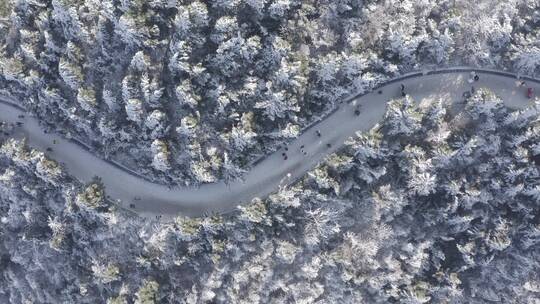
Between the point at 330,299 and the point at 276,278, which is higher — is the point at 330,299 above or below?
below

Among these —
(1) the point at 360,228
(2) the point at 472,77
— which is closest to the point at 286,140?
(1) the point at 360,228

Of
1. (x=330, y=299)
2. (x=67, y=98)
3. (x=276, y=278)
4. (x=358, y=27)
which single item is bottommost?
(x=330, y=299)

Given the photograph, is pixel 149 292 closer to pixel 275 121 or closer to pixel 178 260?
pixel 178 260

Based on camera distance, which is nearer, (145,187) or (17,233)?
(145,187)

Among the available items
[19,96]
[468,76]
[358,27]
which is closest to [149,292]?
[19,96]

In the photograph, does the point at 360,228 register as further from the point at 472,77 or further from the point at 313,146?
the point at 472,77
